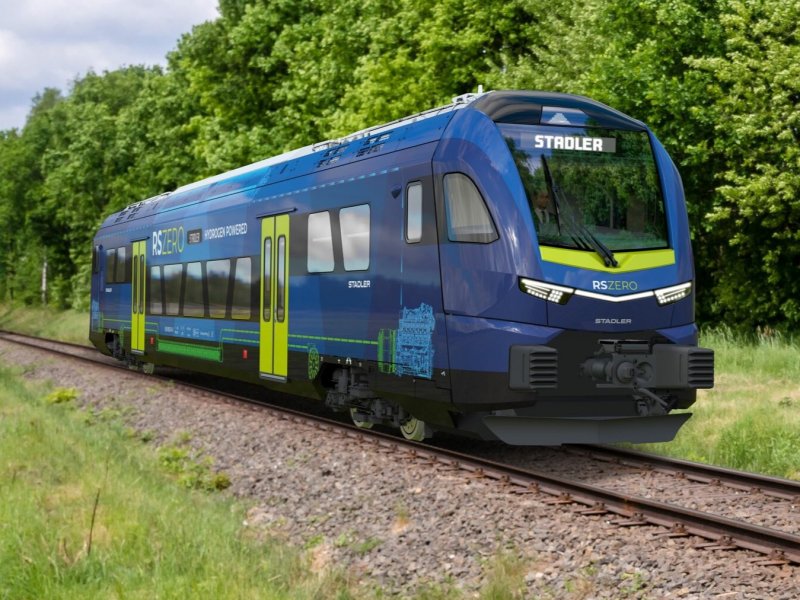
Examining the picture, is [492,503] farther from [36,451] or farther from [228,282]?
[228,282]

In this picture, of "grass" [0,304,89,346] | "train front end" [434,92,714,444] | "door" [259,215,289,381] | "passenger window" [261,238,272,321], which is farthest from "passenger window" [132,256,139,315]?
"grass" [0,304,89,346]

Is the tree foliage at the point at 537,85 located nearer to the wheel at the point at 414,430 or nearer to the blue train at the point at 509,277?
the blue train at the point at 509,277

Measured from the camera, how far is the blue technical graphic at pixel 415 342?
10.4 metres

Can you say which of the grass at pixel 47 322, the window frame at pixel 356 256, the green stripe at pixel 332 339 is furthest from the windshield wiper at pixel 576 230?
the grass at pixel 47 322

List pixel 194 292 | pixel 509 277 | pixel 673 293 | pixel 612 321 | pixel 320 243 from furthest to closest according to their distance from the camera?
pixel 194 292 < pixel 320 243 < pixel 673 293 < pixel 612 321 < pixel 509 277

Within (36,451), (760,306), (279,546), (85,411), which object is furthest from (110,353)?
(279,546)

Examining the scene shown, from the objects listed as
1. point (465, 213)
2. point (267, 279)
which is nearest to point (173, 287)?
point (267, 279)

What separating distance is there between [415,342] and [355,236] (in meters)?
1.89

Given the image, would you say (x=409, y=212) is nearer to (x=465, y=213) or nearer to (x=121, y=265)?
(x=465, y=213)

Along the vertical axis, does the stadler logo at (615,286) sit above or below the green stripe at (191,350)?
above

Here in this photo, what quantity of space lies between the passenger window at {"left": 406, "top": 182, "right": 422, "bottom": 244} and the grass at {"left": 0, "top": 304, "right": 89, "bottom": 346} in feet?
84.2

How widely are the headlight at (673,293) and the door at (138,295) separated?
12.4 m

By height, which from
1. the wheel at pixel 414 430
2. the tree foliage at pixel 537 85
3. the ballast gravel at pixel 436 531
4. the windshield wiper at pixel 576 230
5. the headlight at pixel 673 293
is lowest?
the ballast gravel at pixel 436 531

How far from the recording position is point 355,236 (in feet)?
39.4
